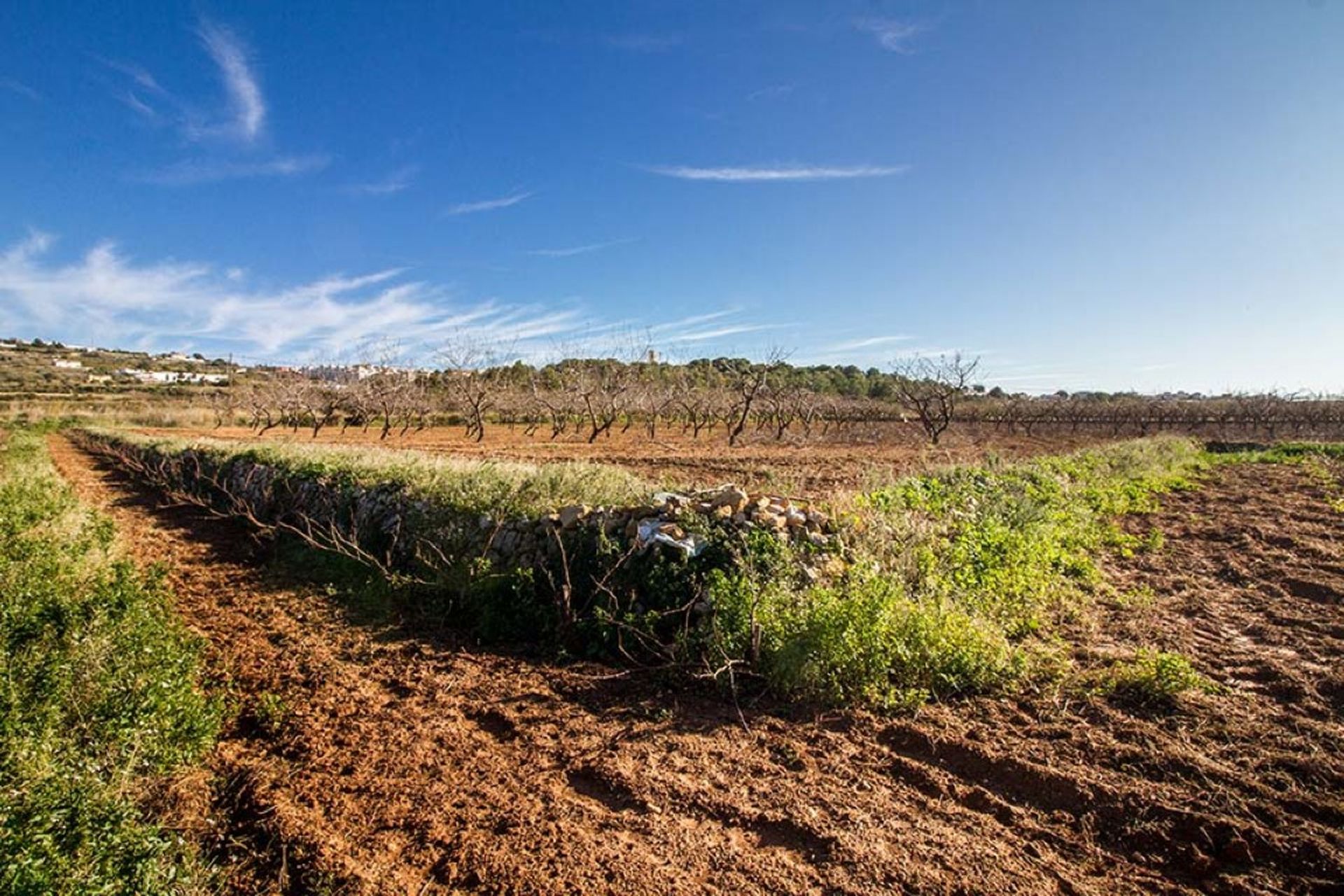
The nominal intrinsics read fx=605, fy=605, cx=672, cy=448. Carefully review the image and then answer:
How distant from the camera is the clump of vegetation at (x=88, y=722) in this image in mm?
2703

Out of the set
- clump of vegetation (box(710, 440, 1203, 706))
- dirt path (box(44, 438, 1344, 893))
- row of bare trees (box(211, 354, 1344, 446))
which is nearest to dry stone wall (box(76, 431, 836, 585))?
clump of vegetation (box(710, 440, 1203, 706))

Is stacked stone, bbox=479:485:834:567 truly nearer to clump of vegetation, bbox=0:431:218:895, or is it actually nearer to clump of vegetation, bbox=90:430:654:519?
clump of vegetation, bbox=90:430:654:519

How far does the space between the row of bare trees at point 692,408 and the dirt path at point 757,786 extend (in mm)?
26876

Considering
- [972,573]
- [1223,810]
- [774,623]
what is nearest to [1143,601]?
[972,573]

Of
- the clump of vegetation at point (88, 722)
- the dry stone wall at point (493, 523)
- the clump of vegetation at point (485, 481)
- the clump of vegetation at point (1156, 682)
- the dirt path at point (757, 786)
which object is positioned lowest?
the dirt path at point (757, 786)

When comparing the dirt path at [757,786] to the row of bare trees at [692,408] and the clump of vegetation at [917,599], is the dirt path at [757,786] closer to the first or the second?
the clump of vegetation at [917,599]

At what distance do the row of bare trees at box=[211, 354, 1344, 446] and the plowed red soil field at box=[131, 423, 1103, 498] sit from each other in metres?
1.51

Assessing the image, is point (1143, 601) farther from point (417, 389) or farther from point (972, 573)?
point (417, 389)

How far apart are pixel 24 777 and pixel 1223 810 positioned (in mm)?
6539

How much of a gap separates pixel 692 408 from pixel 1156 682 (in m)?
36.8

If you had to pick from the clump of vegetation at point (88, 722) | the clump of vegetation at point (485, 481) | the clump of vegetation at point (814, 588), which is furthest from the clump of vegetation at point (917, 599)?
the clump of vegetation at point (88, 722)

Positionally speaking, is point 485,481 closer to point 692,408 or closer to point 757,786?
point 757,786

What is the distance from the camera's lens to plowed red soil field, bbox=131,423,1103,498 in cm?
1419

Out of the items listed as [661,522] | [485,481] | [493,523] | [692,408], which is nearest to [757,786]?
[661,522]
